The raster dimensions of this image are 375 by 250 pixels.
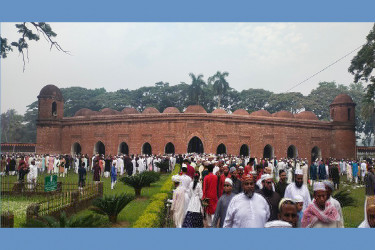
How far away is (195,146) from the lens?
2545cm

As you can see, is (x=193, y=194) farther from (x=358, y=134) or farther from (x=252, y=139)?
(x=358, y=134)

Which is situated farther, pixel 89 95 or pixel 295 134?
pixel 89 95

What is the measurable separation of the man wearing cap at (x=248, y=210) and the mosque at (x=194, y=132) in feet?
62.4

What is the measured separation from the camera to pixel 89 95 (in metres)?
40.5

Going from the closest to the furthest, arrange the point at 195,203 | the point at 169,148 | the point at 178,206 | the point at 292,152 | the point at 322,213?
the point at 322,213, the point at 195,203, the point at 178,206, the point at 169,148, the point at 292,152

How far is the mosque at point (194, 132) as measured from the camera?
23.5 m

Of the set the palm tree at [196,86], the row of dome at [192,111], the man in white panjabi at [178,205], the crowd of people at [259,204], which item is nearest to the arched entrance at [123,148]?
the row of dome at [192,111]

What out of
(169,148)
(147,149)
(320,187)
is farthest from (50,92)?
(320,187)

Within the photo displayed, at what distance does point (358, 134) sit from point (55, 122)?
28.4m

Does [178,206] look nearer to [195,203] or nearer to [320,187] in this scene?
[195,203]

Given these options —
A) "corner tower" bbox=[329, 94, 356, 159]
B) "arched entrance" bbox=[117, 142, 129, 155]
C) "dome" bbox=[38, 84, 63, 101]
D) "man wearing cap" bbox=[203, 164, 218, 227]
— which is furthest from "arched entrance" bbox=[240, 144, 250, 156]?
"man wearing cap" bbox=[203, 164, 218, 227]

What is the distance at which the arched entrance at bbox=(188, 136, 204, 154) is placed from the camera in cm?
2472

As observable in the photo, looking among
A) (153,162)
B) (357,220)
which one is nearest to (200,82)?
(153,162)

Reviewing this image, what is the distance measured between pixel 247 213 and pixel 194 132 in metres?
19.4
